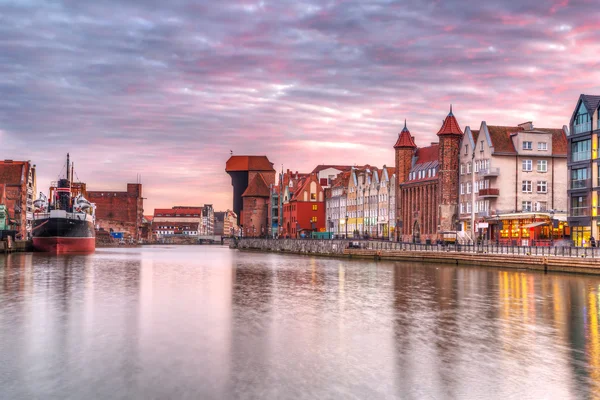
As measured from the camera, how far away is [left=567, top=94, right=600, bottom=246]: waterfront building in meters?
66.8

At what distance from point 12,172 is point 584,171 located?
11507 centimetres

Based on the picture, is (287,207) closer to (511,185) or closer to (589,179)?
(511,185)

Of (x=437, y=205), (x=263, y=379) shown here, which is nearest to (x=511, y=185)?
(x=437, y=205)

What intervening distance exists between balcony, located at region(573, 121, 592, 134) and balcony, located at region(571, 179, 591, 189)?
506cm

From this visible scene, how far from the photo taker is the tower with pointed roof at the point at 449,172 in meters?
97.7

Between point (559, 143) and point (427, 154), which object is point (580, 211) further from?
point (427, 154)

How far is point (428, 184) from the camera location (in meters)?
107

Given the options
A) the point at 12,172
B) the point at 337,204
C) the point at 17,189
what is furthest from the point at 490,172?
the point at 12,172

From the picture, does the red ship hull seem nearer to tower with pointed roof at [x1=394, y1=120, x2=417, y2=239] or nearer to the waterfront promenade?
the waterfront promenade

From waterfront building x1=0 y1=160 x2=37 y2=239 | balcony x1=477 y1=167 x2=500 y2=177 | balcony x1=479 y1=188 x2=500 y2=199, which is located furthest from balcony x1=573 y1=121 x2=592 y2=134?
waterfront building x1=0 y1=160 x2=37 y2=239

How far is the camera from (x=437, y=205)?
10238 centimetres

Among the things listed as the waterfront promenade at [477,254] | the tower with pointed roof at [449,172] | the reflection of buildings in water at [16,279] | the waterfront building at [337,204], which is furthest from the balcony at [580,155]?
the waterfront building at [337,204]

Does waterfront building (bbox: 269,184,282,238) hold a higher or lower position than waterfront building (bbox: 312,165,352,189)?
lower

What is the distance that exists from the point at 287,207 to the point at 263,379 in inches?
6022
